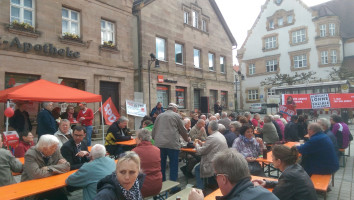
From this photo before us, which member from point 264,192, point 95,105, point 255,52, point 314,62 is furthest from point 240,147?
point 255,52

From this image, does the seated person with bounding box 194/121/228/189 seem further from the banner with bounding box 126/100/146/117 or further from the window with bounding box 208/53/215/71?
the window with bounding box 208/53/215/71

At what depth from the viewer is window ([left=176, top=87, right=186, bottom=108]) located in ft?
60.2

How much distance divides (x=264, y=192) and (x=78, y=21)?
13.2 metres

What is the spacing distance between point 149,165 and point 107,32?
11.9 meters

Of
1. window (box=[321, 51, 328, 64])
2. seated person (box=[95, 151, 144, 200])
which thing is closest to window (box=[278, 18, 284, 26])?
window (box=[321, 51, 328, 64])

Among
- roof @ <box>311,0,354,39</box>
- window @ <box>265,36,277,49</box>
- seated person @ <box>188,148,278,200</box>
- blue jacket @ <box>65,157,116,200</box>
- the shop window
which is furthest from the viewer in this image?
window @ <box>265,36,277,49</box>

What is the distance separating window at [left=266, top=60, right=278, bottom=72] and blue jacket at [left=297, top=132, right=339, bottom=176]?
34.2 m

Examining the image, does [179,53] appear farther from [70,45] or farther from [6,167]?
[6,167]

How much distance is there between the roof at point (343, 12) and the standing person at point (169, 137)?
113 ft

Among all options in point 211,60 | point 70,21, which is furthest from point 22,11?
point 211,60

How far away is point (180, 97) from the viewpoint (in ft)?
61.0

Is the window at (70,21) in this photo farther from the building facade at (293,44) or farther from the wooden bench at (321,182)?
the building facade at (293,44)

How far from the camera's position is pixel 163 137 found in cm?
561

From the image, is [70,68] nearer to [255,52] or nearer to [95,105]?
[95,105]
